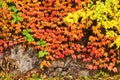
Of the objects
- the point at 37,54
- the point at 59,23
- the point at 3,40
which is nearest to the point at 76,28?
the point at 59,23

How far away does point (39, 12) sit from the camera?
12.2 meters

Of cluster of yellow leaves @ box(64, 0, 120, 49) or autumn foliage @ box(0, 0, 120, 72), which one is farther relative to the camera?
autumn foliage @ box(0, 0, 120, 72)

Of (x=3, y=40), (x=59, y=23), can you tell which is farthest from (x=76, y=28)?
(x=3, y=40)

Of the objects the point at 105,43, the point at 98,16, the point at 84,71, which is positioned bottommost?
the point at 84,71

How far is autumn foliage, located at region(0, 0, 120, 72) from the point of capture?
39.5 feet

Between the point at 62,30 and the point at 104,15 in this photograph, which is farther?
the point at 62,30

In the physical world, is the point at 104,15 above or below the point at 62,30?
above

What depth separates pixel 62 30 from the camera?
480 inches

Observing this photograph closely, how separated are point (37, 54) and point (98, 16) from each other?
1.94 metres

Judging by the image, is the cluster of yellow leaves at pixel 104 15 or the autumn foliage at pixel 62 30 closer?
the cluster of yellow leaves at pixel 104 15

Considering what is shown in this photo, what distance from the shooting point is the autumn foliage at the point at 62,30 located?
12047 mm

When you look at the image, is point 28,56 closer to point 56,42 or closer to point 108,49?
point 56,42

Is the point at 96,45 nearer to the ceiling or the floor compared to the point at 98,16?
nearer to the floor

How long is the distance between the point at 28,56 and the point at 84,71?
157 centimetres
